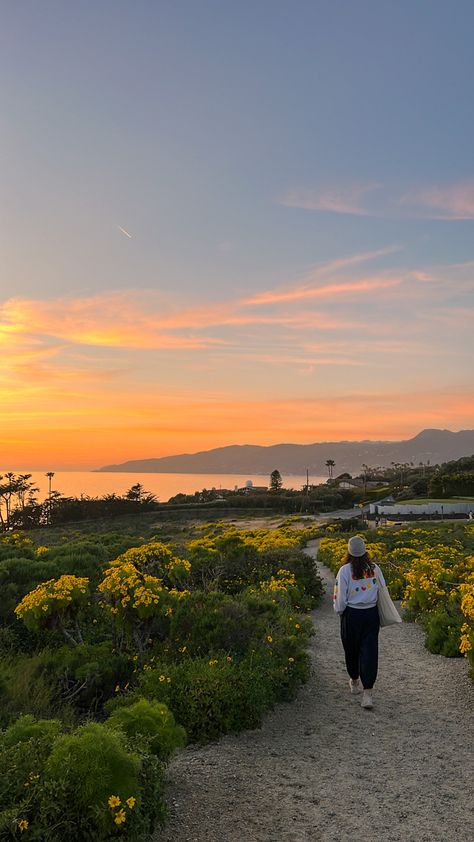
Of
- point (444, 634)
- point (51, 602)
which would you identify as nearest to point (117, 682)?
point (51, 602)

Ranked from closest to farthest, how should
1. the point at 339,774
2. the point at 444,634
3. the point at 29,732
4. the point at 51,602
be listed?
the point at 29,732
the point at 339,774
the point at 51,602
the point at 444,634

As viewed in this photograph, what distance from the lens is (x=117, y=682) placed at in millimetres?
7059

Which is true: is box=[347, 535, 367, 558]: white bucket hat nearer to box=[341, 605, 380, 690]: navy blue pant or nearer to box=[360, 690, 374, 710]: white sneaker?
box=[341, 605, 380, 690]: navy blue pant

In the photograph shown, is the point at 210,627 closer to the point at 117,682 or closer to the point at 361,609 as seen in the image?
the point at 117,682

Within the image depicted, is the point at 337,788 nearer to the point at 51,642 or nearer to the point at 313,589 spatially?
the point at 51,642

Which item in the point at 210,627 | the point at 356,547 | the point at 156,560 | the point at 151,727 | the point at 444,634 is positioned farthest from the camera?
the point at 444,634

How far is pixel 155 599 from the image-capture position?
280 inches

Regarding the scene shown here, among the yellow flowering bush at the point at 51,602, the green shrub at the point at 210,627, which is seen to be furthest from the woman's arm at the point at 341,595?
the yellow flowering bush at the point at 51,602

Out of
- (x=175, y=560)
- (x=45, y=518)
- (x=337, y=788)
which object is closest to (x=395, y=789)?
(x=337, y=788)

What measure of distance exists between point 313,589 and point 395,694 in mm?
7689

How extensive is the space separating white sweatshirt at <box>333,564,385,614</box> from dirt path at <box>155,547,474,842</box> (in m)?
1.18

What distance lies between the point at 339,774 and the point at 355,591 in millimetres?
2160

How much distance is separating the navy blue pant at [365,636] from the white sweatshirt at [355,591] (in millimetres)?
72

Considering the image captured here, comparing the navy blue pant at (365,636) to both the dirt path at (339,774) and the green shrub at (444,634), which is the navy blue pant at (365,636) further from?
the green shrub at (444,634)
